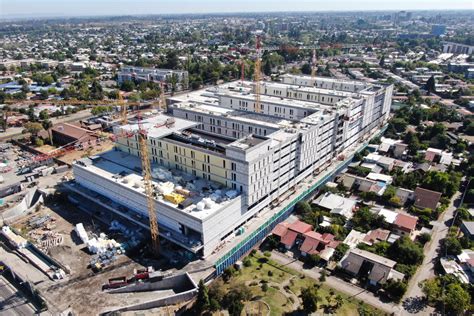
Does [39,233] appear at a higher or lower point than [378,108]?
lower

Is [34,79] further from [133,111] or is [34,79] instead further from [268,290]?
[268,290]

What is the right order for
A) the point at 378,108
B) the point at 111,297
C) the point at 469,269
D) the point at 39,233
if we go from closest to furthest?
the point at 111,297 → the point at 469,269 → the point at 39,233 → the point at 378,108

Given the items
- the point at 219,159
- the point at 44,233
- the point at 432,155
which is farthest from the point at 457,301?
the point at 44,233

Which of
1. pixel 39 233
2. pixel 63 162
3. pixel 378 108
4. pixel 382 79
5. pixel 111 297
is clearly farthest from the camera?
pixel 382 79

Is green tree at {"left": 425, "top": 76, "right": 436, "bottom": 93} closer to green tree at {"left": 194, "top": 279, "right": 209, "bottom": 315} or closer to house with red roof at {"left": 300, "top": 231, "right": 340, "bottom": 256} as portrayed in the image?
house with red roof at {"left": 300, "top": 231, "right": 340, "bottom": 256}

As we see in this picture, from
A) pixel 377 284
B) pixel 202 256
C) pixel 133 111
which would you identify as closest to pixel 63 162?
pixel 133 111

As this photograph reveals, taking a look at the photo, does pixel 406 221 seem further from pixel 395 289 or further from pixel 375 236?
pixel 395 289
